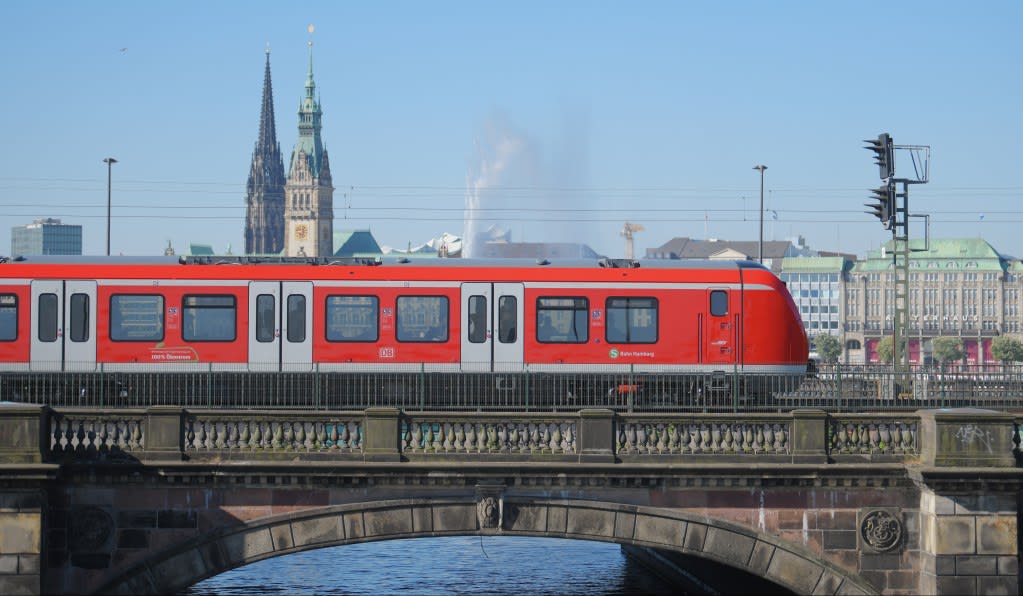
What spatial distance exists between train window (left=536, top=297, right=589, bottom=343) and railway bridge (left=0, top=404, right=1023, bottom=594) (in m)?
11.6

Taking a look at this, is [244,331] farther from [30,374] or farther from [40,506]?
[40,506]

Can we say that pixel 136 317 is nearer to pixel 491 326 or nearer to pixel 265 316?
pixel 265 316

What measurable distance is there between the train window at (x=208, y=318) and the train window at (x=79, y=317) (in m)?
2.14

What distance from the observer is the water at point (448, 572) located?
4025cm

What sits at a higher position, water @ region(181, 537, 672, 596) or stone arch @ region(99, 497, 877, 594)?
stone arch @ region(99, 497, 877, 594)

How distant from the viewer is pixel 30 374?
1363 inches

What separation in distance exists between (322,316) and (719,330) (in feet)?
30.1

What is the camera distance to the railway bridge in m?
23.5

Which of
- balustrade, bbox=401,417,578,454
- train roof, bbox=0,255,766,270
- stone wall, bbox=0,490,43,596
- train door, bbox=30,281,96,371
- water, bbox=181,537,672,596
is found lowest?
water, bbox=181,537,672,596

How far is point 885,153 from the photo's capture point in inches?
1505

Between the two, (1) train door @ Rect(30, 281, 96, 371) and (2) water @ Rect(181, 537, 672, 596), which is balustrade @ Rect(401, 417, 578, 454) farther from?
(2) water @ Rect(181, 537, 672, 596)

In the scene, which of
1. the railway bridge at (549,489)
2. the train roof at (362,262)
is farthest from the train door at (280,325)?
the railway bridge at (549,489)

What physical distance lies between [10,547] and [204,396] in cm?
1130

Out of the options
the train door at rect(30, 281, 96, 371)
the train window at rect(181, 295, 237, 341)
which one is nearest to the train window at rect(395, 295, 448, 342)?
the train window at rect(181, 295, 237, 341)
